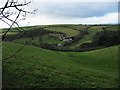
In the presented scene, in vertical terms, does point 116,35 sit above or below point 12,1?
below

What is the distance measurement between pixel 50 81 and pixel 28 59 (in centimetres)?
1281

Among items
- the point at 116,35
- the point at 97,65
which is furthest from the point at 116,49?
the point at 116,35

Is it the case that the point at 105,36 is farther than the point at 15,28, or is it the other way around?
the point at 105,36

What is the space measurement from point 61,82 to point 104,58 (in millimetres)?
27901

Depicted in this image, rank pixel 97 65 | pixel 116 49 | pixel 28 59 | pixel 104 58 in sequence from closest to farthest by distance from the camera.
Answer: pixel 28 59
pixel 97 65
pixel 104 58
pixel 116 49

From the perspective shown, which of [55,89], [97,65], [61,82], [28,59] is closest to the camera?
[55,89]

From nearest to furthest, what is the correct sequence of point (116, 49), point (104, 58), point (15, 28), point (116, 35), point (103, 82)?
point (15, 28) < point (103, 82) < point (104, 58) < point (116, 49) < point (116, 35)

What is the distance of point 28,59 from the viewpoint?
4312cm

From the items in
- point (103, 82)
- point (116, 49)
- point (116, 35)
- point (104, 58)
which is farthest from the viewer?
point (116, 35)

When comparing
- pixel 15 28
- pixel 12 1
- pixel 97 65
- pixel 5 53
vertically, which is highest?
pixel 12 1

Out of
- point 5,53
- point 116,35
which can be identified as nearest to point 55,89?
point 5,53

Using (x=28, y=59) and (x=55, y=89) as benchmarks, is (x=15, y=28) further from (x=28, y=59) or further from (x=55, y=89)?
(x=28, y=59)

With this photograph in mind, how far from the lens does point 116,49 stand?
63188 millimetres

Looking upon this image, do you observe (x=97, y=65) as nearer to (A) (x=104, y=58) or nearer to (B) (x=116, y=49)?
(A) (x=104, y=58)
